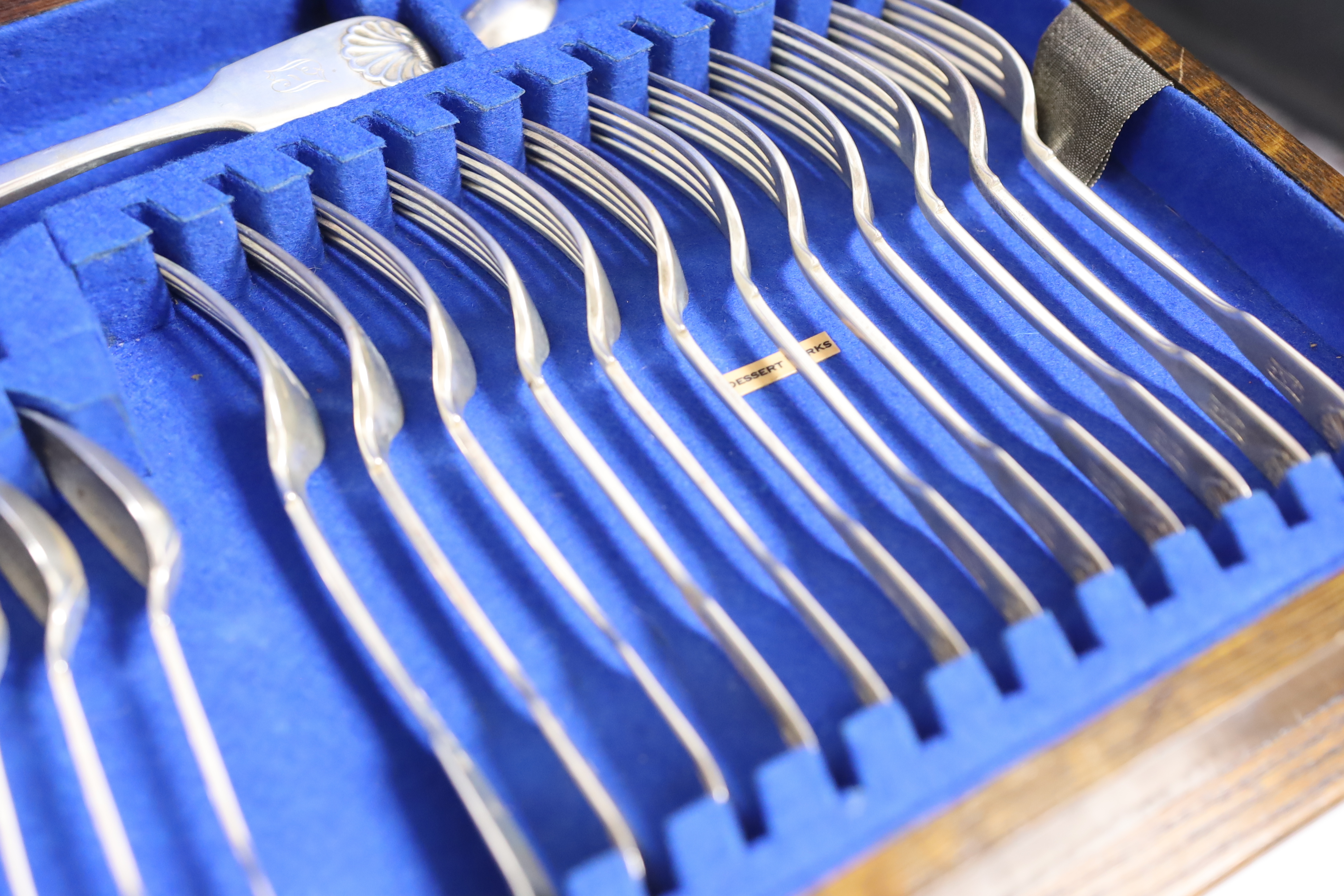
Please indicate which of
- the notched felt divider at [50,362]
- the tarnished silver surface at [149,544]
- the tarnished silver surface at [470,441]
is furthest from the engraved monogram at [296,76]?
the tarnished silver surface at [149,544]

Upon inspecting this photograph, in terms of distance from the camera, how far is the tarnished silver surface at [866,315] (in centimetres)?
60

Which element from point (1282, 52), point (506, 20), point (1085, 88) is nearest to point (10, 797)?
point (506, 20)

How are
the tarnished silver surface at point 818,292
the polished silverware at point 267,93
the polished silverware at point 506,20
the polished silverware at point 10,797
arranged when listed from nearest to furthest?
the polished silverware at point 10,797 < the tarnished silver surface at point 818,292 < the polished silverware at point 267,93 < the polished silverware at point 506,20

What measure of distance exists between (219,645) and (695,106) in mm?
541

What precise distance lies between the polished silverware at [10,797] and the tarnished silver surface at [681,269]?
41 centimetres

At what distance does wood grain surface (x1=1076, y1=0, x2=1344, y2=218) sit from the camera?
0.74m

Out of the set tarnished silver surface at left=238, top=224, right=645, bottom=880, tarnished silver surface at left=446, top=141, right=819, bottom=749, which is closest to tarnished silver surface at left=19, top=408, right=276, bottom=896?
tarnished silver surface at left=238, top=224, right=645, bottom=880

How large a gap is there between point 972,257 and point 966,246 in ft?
0.04

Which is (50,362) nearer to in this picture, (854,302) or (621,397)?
(621,397)

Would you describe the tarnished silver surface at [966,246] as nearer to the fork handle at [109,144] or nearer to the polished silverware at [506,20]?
the polished silverware at [506,20]

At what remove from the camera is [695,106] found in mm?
845

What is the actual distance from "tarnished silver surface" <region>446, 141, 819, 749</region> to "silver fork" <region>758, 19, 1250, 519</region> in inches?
8.6

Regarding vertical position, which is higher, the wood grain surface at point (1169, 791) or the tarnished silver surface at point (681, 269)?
the tarnished silver surface at point (681, 269)

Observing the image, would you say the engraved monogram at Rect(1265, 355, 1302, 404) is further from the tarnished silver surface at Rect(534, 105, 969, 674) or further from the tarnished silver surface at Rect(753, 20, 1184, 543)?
the tarnished silver surface at Rect(534, 105, 969, 674)
